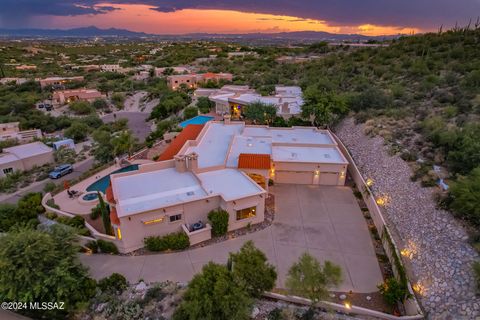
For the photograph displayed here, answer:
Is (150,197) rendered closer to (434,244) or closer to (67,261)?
(67,261)

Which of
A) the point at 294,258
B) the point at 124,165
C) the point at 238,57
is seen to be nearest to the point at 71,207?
Answer: the point at 124,165

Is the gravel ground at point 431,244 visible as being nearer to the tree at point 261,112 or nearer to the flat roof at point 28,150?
the tree at point 261,112

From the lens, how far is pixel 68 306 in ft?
41.9

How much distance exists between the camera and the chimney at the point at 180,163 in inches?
827

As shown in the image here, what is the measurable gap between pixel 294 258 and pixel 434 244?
7.23 meters

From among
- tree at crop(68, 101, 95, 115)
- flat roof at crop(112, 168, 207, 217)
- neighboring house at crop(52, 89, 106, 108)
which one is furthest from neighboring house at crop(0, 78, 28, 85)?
flat roof at crop(112, 168, 207, 217)

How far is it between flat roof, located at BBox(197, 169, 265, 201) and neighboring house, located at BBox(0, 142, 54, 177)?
24.6 meters

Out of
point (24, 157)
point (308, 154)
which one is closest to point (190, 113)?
point (24, 157)

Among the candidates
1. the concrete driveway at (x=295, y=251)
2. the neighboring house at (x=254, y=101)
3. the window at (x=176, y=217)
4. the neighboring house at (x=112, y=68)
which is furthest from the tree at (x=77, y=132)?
the neighboring house at (x=112, y=68)

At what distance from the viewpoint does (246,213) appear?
19.0 meters

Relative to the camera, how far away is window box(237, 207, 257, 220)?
1867cm

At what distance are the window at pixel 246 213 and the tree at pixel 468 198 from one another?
36.7ft

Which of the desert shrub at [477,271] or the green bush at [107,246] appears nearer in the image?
the desert shrub at [477,271]

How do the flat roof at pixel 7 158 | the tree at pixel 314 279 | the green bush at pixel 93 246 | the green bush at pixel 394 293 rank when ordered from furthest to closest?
1. the flat roof at pixel 7 158
2. the green bush at pixel 93 246
3. the green bush at pixel 394 293
4. the tree at pixel 314 279
